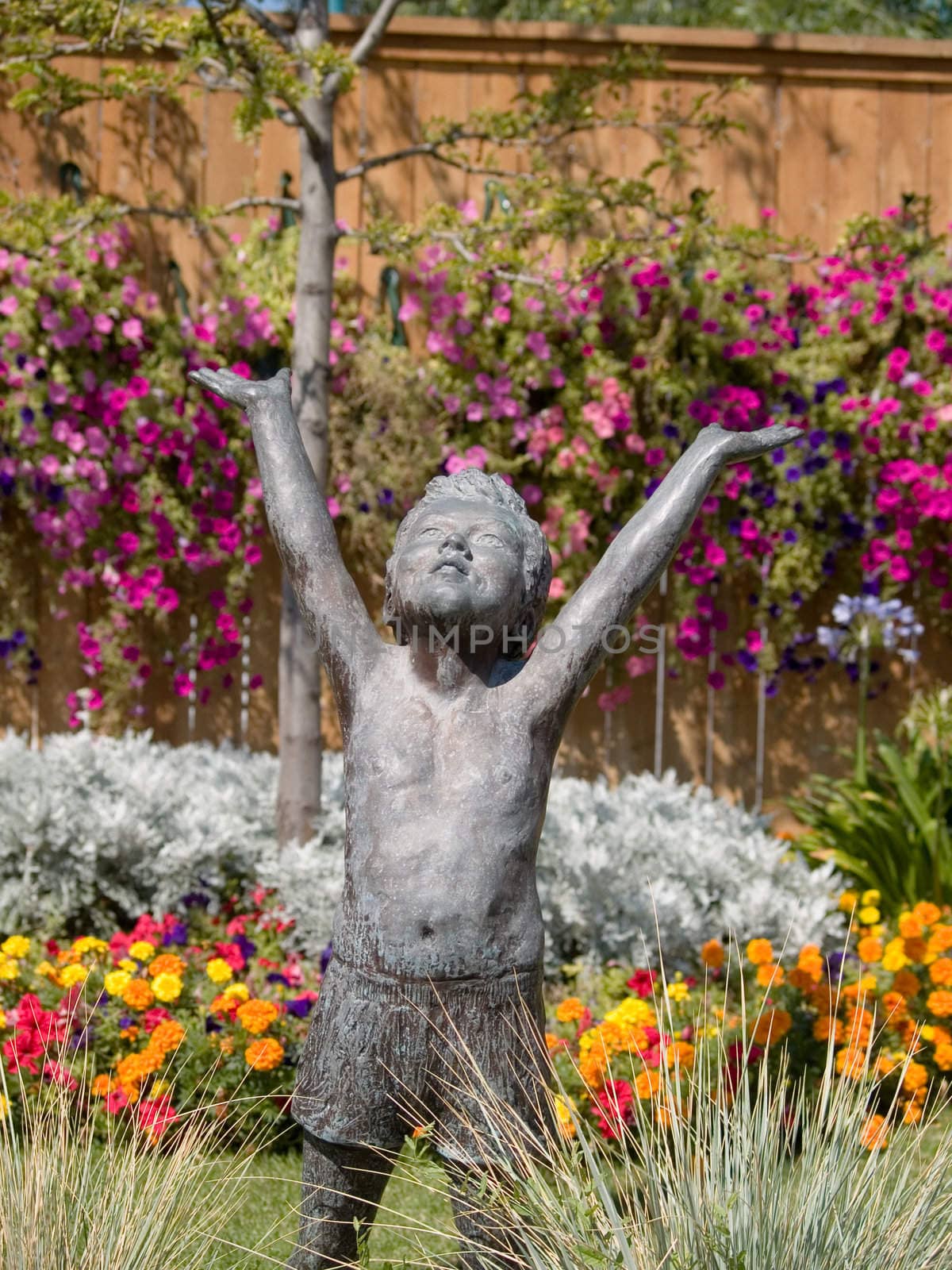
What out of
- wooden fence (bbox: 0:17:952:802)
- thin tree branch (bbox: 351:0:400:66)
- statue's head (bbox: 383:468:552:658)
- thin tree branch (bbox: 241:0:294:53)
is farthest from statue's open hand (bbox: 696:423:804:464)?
wooden fence (bbox: 0:17:952:802)

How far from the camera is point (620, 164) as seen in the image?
5.12 m

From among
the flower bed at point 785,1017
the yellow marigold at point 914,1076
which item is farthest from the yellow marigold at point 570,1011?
the yellow marigold at point 914,1076

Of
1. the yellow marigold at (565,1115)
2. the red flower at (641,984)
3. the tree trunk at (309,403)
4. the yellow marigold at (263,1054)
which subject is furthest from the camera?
the tree trunk at (309,403)

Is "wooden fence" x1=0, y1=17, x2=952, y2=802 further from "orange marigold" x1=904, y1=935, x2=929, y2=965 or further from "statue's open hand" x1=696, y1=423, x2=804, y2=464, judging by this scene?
"statue's open hand" x1=696, y1=423, x2=804, y2=464

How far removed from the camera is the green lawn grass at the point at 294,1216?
2.28 meters

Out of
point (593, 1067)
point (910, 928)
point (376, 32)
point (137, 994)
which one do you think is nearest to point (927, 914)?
point (910, 928)

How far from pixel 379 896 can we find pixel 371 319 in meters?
3.52

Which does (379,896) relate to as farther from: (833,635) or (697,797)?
(833,635)

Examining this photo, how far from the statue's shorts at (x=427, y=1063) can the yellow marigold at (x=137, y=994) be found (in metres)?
1.03

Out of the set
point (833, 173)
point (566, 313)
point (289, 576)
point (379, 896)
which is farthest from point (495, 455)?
point (379, 896)

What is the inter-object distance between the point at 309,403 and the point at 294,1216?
7.67 ft

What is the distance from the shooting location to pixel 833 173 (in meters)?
5.16

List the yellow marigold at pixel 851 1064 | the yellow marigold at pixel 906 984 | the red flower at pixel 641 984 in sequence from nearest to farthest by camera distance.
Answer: the yellow marigold at pixel 851 1064 → the yellow marigold at pixel 906 984 → the red flower at pixel 641 984

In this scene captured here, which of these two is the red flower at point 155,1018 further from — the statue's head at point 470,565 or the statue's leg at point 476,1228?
the statue's head at point 470,565
